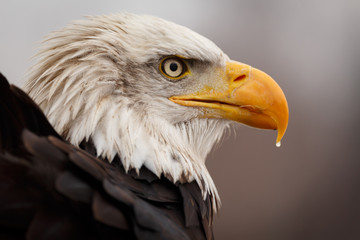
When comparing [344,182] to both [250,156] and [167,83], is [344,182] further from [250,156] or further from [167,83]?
[167,83]

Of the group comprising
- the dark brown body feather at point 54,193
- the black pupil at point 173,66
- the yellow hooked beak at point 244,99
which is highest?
the black pupil at point 173,66

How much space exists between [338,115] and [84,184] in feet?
7.79

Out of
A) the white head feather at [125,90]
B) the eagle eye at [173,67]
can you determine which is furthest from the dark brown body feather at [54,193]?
the eagle eye at [173,67]

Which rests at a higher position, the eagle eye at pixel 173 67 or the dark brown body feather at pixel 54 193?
the eagle eye at pixel 173 67

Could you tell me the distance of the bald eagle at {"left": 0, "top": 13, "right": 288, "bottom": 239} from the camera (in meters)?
0.66

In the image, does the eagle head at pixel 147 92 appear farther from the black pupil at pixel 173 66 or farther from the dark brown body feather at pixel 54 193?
the dark brown body feather at pixel 54 193

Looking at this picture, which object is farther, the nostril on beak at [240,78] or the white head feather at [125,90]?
the nostril on beak at [240,78]

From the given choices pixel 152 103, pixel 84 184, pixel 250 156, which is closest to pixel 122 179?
pixel 84 184

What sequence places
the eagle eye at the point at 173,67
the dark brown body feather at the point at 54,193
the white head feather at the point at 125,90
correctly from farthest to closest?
1. the eagle eye at the point at 173,67
2. the white head feather at the point at 125,90
3. the dark brown body feather at the point at 54,193

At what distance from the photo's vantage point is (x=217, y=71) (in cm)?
107

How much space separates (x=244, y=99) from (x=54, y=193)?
58cm

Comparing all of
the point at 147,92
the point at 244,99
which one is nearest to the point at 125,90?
the point at 147,92

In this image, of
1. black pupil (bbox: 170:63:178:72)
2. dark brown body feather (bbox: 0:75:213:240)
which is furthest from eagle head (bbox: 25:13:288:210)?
dark brown body feather (bbox: 0:75:213:240)

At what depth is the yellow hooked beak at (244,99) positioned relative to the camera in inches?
40.3
